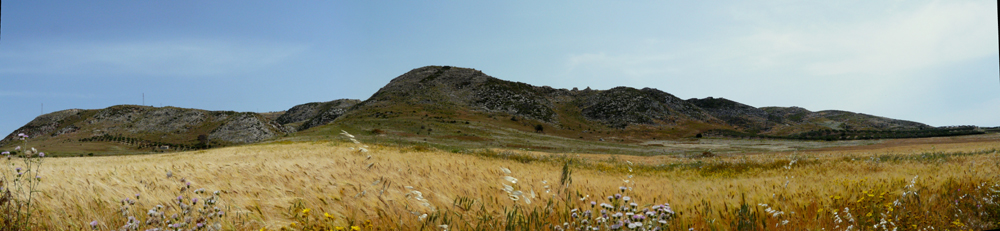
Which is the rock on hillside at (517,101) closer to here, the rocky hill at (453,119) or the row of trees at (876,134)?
the rocky hill at (453,119)

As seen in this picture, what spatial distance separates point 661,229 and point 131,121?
169 metres

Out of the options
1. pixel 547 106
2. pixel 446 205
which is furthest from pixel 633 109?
pixel 446 205

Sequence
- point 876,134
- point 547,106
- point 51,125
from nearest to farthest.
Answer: point 876,134 → point 51,125 → point 547,106

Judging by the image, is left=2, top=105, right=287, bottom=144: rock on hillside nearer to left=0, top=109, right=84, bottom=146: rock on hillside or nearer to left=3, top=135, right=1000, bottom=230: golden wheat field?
left=0, top=109, right=84, bottom=146: rock on hillside

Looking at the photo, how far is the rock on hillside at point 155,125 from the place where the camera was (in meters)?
101

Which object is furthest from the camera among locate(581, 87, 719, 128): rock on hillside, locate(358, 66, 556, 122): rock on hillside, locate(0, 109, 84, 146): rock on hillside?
locate(581, 87, 719, 128): rock on hillside

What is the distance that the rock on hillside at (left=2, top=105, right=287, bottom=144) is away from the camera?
10144cm

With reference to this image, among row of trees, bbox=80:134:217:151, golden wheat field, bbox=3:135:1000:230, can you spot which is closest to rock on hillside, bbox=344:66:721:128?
row of trees, bbox=80:134:217:151

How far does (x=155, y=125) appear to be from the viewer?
12238 cm

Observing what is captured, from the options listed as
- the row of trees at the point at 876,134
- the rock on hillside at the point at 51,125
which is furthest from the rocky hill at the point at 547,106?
the rock on hillside at the point at 51,125

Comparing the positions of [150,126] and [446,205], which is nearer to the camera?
[446,205]

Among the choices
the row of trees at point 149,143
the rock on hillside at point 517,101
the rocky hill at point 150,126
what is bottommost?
the row of trees at point 149,143

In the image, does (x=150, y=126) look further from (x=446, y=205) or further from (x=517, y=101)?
A: (x=446, y=205)

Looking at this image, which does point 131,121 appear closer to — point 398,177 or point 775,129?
point 398,177
